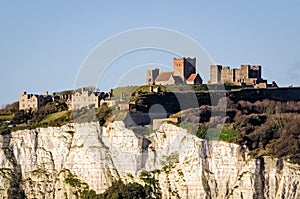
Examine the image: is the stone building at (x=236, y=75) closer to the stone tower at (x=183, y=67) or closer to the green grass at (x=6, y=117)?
the stone tower at (x=183, y=67)

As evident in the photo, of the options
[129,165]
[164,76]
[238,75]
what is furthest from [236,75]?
[129,165]

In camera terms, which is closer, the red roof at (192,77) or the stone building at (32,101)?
Answer: the red roof at (192,77)

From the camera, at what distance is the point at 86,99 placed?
218 ft

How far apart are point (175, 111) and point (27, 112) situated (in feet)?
37.5

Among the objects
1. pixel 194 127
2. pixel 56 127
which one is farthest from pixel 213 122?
pixel 56 127

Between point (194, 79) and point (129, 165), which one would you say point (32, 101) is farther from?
point (129, 165)

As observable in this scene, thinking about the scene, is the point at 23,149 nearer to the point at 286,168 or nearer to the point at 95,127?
the point at 95,127

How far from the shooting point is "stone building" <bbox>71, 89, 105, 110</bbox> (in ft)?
216

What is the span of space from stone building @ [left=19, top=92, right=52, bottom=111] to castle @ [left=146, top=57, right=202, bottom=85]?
6766mm

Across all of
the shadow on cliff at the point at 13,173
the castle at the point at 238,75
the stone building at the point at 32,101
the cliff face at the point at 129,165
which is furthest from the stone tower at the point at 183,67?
the shadow on cliff at the point at 13,173

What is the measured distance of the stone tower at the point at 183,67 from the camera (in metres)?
69.0

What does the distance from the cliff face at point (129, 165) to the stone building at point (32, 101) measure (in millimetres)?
5372

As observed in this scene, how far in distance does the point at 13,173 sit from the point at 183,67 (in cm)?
1242

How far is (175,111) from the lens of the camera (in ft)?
205
